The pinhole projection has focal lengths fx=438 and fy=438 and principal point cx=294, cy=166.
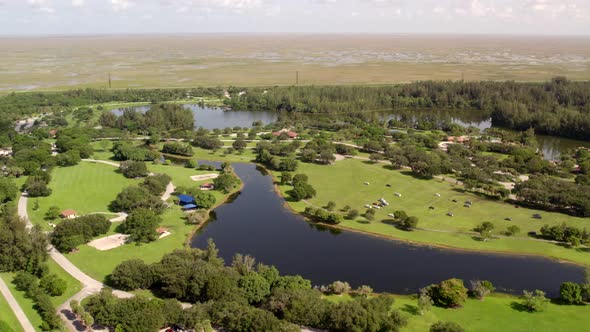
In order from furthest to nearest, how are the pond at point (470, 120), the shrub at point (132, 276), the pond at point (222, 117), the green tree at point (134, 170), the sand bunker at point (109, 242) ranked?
the pond at point (222, 117) → the pond at point (470, 120) → the green tree at point (134, 170) → the sand bunker at point (109, 242) → the shrub at point (132, 276)

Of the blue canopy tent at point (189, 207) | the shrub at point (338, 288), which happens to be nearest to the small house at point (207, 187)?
the blue canopy tent at point (189, 207)

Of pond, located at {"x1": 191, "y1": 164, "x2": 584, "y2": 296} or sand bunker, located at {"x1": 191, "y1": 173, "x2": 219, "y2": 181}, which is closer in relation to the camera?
pond, located at {"x1": 191, "y1": 164, "x2": 584, "y2": 296}

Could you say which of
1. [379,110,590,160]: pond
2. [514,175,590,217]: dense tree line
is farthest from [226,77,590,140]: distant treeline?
[514,175,590,217]: dense tree line

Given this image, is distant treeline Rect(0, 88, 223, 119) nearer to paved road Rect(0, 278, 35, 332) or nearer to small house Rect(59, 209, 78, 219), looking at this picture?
small house Rect(59, 209, 78, 219)

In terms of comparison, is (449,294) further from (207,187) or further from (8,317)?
(207,187)

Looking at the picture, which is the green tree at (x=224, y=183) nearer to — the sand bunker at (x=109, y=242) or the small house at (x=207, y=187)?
the small house at (x=207, y=187)

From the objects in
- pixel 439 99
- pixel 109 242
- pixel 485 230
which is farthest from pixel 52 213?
pixel 439 99

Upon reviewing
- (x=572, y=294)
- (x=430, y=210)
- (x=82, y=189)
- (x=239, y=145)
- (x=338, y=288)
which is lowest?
(x=338, y=288)
